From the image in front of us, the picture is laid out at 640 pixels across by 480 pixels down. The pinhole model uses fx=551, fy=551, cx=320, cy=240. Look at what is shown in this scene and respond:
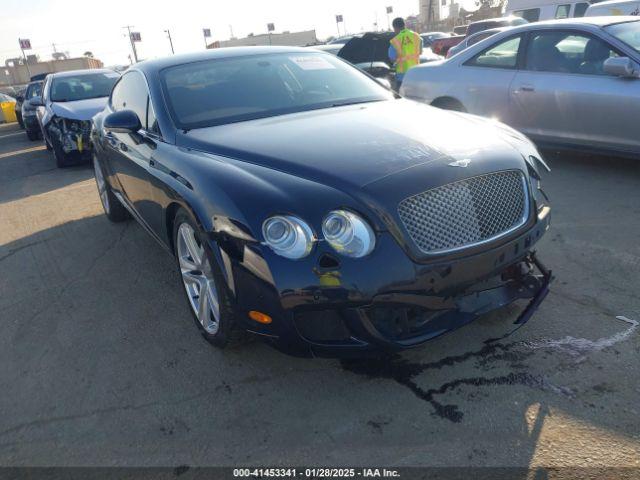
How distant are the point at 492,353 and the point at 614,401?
23.1 inches

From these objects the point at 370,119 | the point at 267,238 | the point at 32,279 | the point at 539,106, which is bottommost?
the point at 32,279

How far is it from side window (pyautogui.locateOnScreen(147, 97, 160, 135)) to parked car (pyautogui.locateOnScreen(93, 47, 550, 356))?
0.28 feet

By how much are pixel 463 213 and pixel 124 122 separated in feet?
7.85

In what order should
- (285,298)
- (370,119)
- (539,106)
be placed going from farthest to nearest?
(539,106) → (370,119) → (285,298)

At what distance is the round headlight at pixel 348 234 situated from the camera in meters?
2.31

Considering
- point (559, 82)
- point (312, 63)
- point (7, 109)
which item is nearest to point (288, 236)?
point (312, 63)

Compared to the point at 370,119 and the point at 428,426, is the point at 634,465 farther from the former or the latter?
the point at 370,119

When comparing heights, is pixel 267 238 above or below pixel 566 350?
above

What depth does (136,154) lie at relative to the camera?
387 cm

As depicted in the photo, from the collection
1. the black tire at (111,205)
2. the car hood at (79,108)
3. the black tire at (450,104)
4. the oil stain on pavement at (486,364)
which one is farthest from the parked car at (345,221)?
the car hood at (79,108)

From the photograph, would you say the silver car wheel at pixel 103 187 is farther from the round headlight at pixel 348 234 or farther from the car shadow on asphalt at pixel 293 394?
the round headlight at pixel 348 234

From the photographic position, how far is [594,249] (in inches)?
153

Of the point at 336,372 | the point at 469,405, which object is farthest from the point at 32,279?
the point at 469,405

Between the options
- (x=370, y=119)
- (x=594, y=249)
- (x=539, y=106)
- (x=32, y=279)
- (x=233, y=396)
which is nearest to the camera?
(x=233, y=396)
